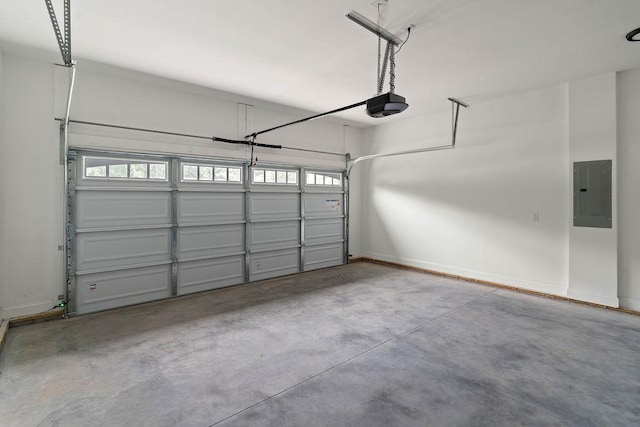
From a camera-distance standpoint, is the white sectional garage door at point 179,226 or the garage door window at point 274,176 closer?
the white sectional garage door at point 179,226

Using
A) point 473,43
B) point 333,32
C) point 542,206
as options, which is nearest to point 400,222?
point 542,206

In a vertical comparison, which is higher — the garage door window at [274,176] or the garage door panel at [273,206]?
the garage door window at [274,176]

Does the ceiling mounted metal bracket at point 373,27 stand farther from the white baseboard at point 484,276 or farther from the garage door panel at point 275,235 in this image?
the white baseboard at point 484,276

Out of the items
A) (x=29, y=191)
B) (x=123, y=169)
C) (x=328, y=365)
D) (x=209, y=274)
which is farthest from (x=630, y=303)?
(x=29, y=191)

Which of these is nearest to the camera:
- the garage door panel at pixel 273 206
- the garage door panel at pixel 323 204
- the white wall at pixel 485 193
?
the white wall at pixel 485 193

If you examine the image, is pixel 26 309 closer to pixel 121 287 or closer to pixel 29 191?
pixel 121 287

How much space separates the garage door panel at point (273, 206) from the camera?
18.0ft

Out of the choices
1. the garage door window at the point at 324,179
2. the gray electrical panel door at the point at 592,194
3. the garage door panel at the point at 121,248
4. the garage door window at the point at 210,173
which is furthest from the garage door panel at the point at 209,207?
the gray electrical panel door at the point at 592,194

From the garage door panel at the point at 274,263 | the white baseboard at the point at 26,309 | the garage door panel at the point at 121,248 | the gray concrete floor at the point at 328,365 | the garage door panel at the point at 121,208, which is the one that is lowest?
the gray concrete floor at the point at 328,365

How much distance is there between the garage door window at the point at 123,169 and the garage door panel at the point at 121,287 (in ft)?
4.16

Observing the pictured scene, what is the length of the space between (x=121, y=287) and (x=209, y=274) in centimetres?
120

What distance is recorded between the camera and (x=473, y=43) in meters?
3.28

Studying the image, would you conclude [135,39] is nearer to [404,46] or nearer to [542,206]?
[404,46]

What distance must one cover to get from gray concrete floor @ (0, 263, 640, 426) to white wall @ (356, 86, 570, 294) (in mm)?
852
